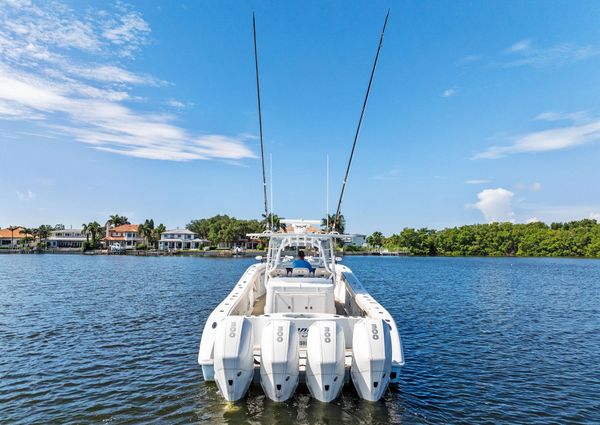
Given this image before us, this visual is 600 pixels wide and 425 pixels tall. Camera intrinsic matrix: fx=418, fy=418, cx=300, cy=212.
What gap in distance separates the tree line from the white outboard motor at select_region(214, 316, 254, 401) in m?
136

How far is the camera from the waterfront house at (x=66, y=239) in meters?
128

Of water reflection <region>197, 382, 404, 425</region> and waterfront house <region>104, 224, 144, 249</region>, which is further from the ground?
waterfront house <region>104, 224, 144, 249</region>

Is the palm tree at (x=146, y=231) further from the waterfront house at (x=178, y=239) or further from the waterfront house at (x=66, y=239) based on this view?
the waterfront house at (x=66, y=239)

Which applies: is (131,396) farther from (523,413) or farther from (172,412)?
(523,413)

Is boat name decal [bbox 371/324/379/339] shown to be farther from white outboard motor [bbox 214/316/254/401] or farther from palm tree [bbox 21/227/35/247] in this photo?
palm tree [bbox 21/227/35/247]

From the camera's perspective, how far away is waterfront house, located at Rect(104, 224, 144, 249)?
404 ft

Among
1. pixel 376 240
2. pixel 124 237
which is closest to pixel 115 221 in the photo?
pixel 124 237

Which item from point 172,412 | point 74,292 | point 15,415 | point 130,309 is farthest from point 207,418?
point 74,292

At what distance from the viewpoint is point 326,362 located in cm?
761

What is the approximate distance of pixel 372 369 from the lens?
7727 millimetres

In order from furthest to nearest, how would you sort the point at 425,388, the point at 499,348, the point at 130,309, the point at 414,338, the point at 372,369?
the point at 130,309 < the point at 414,338 < the point at 499,348 < the point at 425,388 < the point at 372,369

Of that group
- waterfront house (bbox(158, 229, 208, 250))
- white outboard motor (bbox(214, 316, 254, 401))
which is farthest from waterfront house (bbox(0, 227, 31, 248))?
white outboard motor (bbox(214, 316, 254, 401))

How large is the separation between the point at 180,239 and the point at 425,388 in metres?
119

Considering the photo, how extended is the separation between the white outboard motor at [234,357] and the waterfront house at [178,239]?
11888cm
